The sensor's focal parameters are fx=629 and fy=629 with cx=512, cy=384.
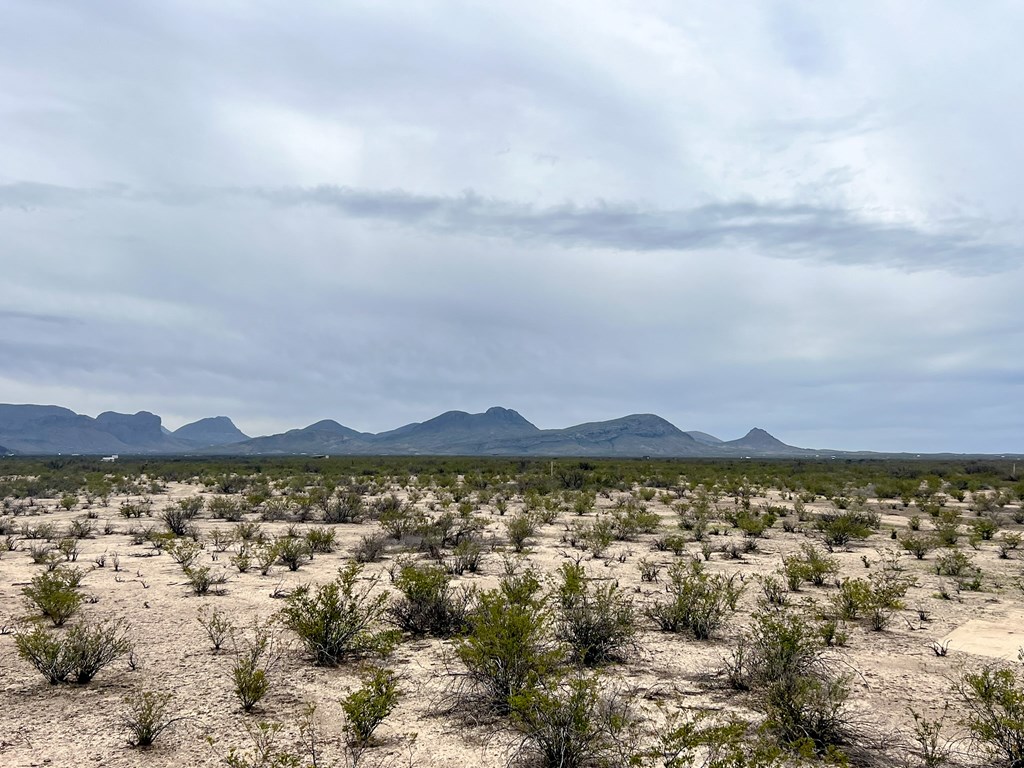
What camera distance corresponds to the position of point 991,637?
9.64 m

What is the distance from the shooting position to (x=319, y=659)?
27.6ft

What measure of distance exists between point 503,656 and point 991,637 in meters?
7.88

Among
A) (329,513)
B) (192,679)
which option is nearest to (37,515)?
(329,513)

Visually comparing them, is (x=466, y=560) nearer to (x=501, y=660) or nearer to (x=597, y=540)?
(x=597, y=540)

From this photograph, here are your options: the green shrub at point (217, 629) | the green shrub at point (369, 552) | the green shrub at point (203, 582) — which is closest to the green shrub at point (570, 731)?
the green shrub at point (217, 629)

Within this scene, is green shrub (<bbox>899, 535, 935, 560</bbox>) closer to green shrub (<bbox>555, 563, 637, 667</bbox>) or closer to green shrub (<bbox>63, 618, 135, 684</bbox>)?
green shrub (<bbox>555, 563, 637, 667</bbox>)

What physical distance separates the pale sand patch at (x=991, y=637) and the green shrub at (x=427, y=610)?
7.36m

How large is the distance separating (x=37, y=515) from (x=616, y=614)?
24722mm

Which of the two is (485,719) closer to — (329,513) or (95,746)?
(95,746)

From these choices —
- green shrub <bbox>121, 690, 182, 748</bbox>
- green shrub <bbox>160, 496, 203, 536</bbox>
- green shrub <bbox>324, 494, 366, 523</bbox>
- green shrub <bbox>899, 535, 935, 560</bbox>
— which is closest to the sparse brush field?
green shrub <bbox>121, 690, 182, 748</bbox>

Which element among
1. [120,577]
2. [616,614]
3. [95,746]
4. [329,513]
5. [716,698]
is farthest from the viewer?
[329,513]

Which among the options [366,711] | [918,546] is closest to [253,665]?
[366,711]

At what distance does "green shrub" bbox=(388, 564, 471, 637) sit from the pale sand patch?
7359mm

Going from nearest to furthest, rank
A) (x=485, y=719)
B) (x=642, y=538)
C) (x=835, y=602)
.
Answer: (x=485, y=719)
(x=835, y=602)
(x=642, y=538)
